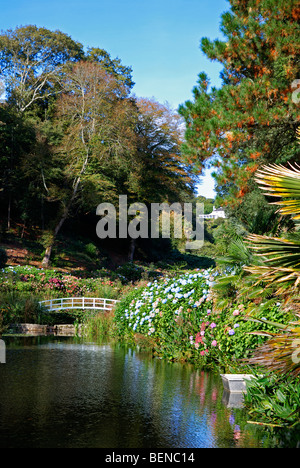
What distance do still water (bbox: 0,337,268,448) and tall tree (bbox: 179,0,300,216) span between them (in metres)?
3.81

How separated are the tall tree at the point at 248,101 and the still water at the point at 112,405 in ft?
12.5

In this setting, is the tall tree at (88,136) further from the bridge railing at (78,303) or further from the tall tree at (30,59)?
the bridge railing at (78,303)

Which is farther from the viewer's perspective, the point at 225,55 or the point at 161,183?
the point at 161,183

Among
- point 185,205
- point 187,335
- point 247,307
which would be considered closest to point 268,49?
point 247,307

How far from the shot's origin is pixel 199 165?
9.30 metres

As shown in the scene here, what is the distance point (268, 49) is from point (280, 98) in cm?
109

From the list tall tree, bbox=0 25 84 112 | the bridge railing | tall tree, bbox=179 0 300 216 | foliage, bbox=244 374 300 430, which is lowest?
the bridge railing

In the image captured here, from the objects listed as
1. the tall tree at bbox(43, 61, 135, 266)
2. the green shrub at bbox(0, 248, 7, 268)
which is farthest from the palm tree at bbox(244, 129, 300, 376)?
the tall tree at bbox(43, 61, 135, 266)

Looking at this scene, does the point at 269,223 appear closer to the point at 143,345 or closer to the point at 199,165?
the point at 199,165

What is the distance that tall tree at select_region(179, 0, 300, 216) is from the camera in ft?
28.7

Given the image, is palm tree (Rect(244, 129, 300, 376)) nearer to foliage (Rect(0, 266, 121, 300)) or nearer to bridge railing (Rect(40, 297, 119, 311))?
bridge railing (Rect(40, 297, 119, 311))

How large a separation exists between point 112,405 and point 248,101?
20.3ft

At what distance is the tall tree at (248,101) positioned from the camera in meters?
8.74

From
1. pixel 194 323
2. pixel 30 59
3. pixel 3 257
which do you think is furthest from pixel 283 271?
pixel 30 59
